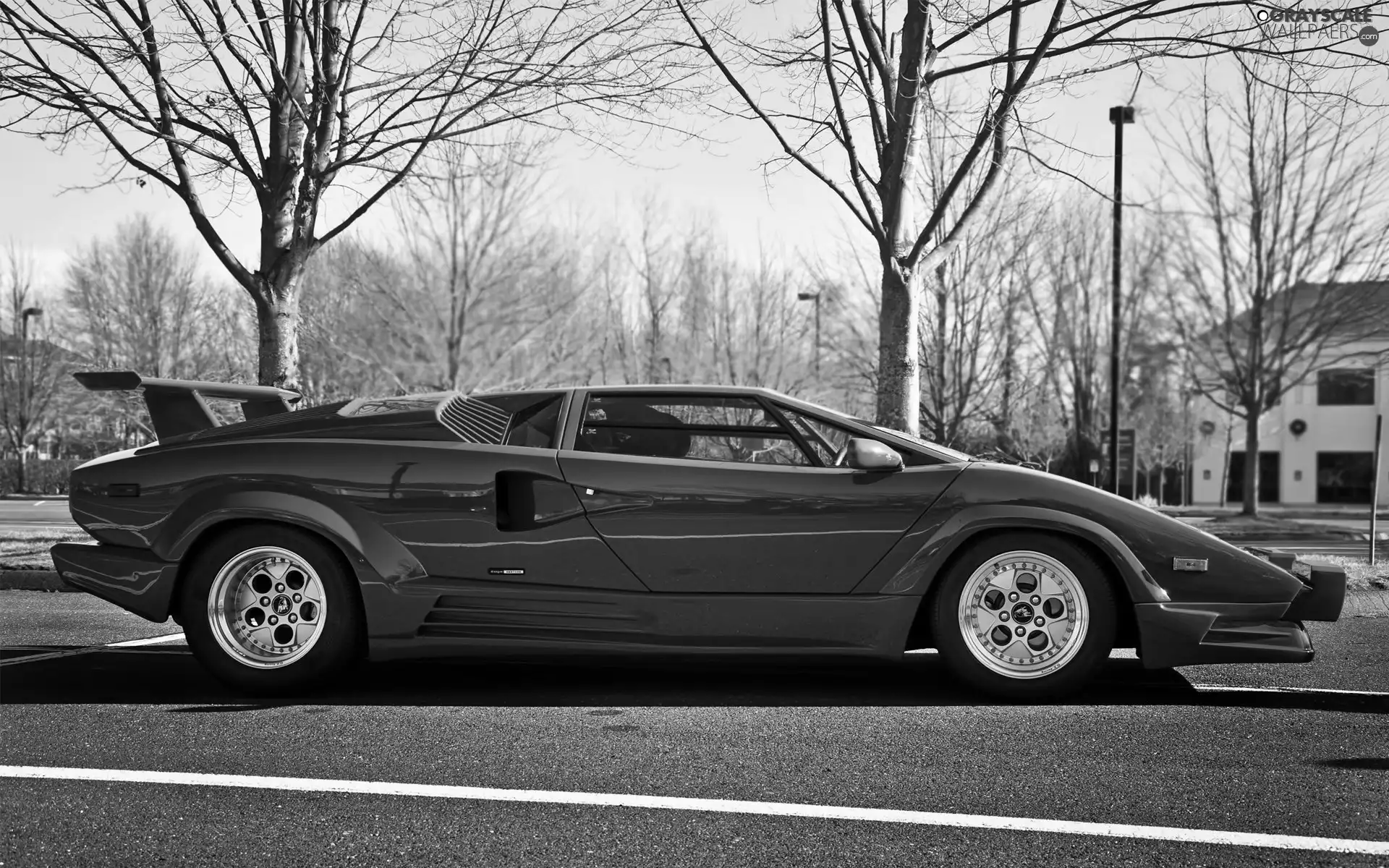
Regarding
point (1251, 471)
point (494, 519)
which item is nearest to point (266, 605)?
point (494, 519)

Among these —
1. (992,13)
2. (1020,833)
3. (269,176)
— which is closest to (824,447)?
(1020,833)

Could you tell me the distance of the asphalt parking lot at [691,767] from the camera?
256 centimetres

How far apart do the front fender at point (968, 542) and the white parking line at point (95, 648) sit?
379cm

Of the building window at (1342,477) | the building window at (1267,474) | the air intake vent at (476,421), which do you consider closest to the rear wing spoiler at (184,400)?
the air intake vent at (476,421)

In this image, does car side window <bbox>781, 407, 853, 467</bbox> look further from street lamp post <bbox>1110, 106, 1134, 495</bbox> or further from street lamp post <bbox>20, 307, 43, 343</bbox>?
street lamp post <bbox>20, 307, 43, 343</bbox>

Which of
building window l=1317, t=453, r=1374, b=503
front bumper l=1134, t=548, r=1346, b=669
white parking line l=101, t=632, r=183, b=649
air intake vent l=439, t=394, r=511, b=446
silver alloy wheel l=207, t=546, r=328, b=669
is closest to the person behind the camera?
front bumper l=1134, t=548, r=1346, b=669

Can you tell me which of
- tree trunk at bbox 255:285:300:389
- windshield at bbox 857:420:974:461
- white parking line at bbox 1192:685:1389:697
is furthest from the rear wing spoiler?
tree trunk at bbox 255:285:300:389

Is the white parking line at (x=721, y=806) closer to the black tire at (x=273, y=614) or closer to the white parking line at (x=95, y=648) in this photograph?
the black tire at (x=273, y=614)

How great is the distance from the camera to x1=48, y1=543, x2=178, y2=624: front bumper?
4457mm

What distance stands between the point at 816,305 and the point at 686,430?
16290 millimetres

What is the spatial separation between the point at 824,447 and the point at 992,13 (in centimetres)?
544

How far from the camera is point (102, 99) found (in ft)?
31.0

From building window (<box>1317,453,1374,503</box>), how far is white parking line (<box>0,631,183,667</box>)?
40477mm

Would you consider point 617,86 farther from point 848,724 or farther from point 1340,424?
point 1340,424
